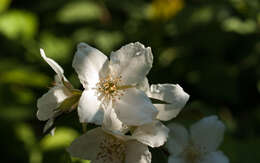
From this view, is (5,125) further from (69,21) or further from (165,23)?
(165,23)

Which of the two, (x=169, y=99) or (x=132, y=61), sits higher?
(x=132, y=61)

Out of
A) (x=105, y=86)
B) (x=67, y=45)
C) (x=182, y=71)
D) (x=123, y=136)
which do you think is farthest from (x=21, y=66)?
(x=123, y=136)

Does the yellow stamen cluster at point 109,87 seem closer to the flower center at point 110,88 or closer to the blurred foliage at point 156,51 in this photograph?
the flower center at point 110,88

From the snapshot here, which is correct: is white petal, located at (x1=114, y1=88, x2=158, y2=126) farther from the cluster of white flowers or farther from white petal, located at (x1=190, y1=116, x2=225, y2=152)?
A: white petal, located at (x1=190, y1=116, x2=225, y2=152)

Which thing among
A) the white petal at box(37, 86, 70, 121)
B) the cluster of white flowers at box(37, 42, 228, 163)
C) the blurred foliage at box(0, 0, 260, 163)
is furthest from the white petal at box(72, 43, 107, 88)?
the blurred foliage at box(0, 0, 260, 163)

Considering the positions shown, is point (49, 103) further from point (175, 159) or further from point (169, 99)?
point (175, 159)

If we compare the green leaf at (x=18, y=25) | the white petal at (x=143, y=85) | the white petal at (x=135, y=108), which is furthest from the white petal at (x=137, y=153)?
the green leaf at (x=18, y=25)

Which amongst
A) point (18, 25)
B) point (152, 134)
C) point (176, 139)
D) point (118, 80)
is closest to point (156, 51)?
point (18, 25)
